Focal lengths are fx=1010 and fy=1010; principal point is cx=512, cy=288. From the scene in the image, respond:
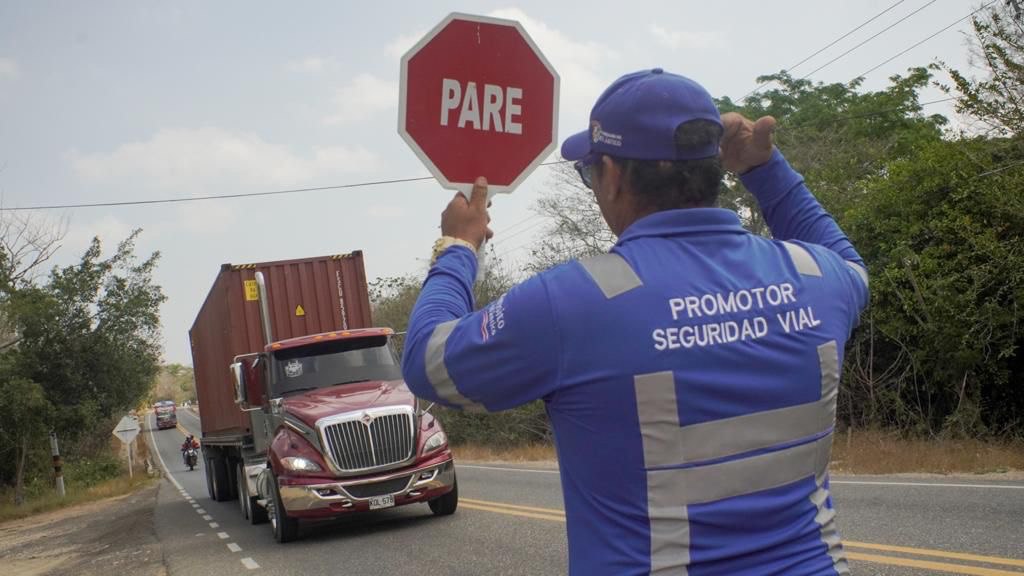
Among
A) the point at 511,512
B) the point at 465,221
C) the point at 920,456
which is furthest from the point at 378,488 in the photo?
the point at 465,221

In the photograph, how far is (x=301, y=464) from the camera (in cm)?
1174

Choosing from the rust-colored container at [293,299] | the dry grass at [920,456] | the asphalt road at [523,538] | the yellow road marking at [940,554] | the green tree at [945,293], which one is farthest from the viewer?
the green tree at [945,293]

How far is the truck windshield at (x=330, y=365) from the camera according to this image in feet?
42.9

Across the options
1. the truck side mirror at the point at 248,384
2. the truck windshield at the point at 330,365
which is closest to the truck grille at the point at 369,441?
the truck windshield at the point at 330,365

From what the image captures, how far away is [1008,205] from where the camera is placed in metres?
16.3

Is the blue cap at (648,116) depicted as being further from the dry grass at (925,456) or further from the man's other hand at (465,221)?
the dry grass at (925,456)

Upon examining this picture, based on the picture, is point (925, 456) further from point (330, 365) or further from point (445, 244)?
point (445, 244)

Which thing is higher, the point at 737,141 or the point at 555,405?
the point at 737,141

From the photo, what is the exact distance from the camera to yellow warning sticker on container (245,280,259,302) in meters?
15.2

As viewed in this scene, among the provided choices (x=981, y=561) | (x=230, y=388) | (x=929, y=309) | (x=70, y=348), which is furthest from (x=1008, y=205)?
(x=70, y=348)

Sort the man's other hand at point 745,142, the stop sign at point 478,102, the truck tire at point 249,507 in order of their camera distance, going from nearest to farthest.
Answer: the man's other hand at point 745,142, the stop sign at point 478,102, the truck tire at point 249,507

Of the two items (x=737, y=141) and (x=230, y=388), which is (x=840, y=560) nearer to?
(x=737, y=141)

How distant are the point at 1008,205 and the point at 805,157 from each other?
13.7 metres

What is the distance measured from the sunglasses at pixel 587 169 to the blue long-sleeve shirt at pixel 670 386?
0.63 ft
